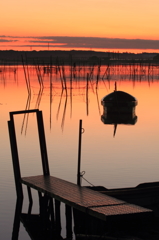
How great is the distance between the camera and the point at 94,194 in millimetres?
8172

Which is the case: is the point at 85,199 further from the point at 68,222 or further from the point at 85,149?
the point at 85,149

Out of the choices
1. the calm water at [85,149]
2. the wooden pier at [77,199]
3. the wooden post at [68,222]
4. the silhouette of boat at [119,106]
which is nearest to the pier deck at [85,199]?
the wooden pier at [77,199]

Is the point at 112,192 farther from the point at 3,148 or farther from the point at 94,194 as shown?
the point at 3,148

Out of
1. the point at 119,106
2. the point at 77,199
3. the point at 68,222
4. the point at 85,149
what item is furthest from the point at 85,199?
the point at 119,106

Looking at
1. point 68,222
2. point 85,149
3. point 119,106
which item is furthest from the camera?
point 119,106

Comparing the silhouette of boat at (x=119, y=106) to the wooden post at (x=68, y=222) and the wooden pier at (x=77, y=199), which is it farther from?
the wooden post at (x=68, y=222)

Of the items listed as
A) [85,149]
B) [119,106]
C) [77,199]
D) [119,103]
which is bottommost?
[85,149]

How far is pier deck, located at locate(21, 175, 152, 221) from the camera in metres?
7.25

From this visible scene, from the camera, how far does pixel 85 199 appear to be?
791 cm

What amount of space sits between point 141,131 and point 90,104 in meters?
9.85

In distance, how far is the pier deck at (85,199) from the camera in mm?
7250

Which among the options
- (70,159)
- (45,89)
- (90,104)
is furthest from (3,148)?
(45,89)

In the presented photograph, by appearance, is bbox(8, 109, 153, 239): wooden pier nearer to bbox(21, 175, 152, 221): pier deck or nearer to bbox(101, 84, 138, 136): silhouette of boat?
bbox(21, 175, 152, 221): pier deck

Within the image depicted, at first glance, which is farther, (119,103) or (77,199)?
(119,103)
